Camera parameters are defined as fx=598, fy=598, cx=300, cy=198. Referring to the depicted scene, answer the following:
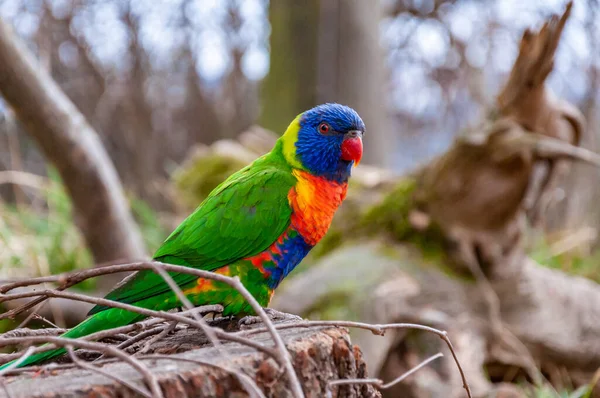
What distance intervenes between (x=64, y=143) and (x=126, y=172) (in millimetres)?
4224

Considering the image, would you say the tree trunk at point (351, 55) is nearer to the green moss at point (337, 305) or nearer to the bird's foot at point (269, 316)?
the green moss at point (337, 305)

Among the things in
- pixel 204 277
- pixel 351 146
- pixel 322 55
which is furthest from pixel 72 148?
pixel 322 55

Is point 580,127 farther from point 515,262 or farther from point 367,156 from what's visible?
point 367,156

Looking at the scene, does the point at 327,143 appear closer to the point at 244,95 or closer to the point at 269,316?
the point at 269,316

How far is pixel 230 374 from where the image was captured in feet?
3.60

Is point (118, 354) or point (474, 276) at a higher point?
point (118, 354)

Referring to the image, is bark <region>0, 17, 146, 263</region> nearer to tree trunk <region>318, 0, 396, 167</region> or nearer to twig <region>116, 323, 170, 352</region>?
twig <region>116, 323, 170, 352</region>

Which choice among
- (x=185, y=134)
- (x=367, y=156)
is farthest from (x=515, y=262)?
(x=185, y=134)

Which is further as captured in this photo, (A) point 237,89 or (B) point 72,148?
(A) point 237,89

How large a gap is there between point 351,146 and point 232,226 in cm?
49

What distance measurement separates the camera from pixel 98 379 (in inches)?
41.6

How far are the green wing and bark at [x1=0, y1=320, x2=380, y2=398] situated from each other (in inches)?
17.9

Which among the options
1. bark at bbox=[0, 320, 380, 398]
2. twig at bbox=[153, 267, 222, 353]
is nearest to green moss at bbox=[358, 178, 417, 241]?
bark at bbox=[0, 320, 380, 398]

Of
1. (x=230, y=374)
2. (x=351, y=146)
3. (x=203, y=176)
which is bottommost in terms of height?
(x=203, y=176)
